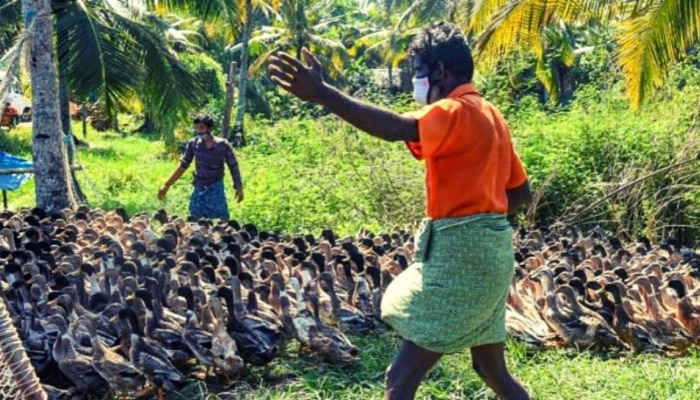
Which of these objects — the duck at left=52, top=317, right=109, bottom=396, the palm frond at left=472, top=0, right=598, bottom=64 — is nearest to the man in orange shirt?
the duck at left=52, top=317, right=109, bottom=396

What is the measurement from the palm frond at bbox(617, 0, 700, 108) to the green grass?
3782 millimetres

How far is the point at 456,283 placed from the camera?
3.59 metres

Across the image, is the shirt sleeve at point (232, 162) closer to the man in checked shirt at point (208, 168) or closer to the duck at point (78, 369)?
the man in checked shirt at point (208, 168)

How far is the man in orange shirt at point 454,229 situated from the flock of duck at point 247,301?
193cm

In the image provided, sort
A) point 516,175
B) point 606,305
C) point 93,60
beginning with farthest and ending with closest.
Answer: point 93,60 → point 606,305 → point 516,175

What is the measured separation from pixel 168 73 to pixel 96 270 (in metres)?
9.04

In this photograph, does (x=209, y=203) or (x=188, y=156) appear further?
(x=209, y=203)

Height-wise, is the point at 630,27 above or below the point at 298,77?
above

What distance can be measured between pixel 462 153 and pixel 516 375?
2.31 meters

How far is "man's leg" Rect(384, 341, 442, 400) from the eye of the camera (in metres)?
3.66

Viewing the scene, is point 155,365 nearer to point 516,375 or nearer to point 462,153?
point 516,375

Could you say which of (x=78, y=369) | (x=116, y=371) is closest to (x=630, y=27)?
(x=116, y=371)

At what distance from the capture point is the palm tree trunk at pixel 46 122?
1145 cm

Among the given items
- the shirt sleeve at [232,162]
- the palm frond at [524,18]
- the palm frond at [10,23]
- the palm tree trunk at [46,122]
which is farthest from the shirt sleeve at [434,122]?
the palm frond at [10,23]
